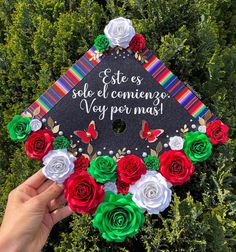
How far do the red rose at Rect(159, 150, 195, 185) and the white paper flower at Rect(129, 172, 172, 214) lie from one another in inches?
1.4

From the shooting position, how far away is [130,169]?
1829mm

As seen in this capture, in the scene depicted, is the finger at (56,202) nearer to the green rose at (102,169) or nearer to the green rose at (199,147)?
the green rose at (102,169)

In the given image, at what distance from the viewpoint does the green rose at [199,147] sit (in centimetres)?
188

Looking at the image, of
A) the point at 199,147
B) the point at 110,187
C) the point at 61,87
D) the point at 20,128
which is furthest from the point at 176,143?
the point at 20,128

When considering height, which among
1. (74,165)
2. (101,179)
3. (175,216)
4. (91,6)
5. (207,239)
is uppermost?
(91,6)

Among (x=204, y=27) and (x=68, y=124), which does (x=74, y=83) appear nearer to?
(x=68, y=124)

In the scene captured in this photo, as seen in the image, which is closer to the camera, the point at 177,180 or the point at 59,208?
the point at 177,180

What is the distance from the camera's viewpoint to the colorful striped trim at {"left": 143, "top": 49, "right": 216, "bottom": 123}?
1.94 m

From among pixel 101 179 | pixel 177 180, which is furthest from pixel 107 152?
pixel 177 180

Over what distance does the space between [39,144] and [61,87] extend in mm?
275

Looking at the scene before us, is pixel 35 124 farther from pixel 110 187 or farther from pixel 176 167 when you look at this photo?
pixel 176 167

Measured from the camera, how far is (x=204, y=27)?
224cm

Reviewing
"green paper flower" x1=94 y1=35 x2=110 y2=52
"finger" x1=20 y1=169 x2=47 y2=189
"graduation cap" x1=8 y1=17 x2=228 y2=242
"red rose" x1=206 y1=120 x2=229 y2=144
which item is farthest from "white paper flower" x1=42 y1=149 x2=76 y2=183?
"red rose" x1=206 y1=120 x2=229 y2=144

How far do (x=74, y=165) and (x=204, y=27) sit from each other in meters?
0.98
